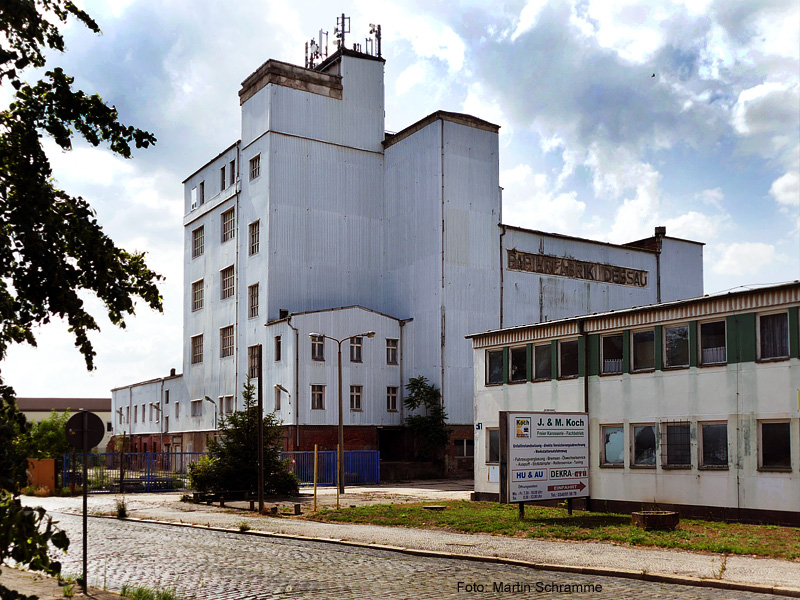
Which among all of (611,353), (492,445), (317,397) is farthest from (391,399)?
(611,353)

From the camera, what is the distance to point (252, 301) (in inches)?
2331

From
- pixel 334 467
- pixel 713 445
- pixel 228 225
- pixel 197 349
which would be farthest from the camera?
pixel 197 349

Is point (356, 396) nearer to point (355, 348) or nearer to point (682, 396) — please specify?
point (355, 348)

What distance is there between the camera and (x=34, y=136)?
8914 mm

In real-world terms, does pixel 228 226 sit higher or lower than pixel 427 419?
higher

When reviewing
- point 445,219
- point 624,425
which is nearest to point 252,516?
point 624,425

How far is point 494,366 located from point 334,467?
21.0 m

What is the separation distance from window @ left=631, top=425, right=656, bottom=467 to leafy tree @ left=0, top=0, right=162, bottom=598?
1911 centimetres

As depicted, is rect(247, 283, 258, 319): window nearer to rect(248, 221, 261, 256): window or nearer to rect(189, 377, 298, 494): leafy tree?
rect(248, 221, 261, 256): window

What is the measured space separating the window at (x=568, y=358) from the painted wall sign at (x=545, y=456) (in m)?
2.36

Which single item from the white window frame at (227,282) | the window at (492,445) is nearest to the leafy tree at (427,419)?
the white window frame at (227,282)

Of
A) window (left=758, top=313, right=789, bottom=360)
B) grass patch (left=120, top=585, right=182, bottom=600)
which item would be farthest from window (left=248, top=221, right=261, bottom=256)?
grass patch (left=120, top=585, right=182, bottom=600)

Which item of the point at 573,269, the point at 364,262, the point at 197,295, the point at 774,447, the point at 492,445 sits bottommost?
the point at 492,445

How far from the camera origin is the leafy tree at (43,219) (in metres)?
8.18
